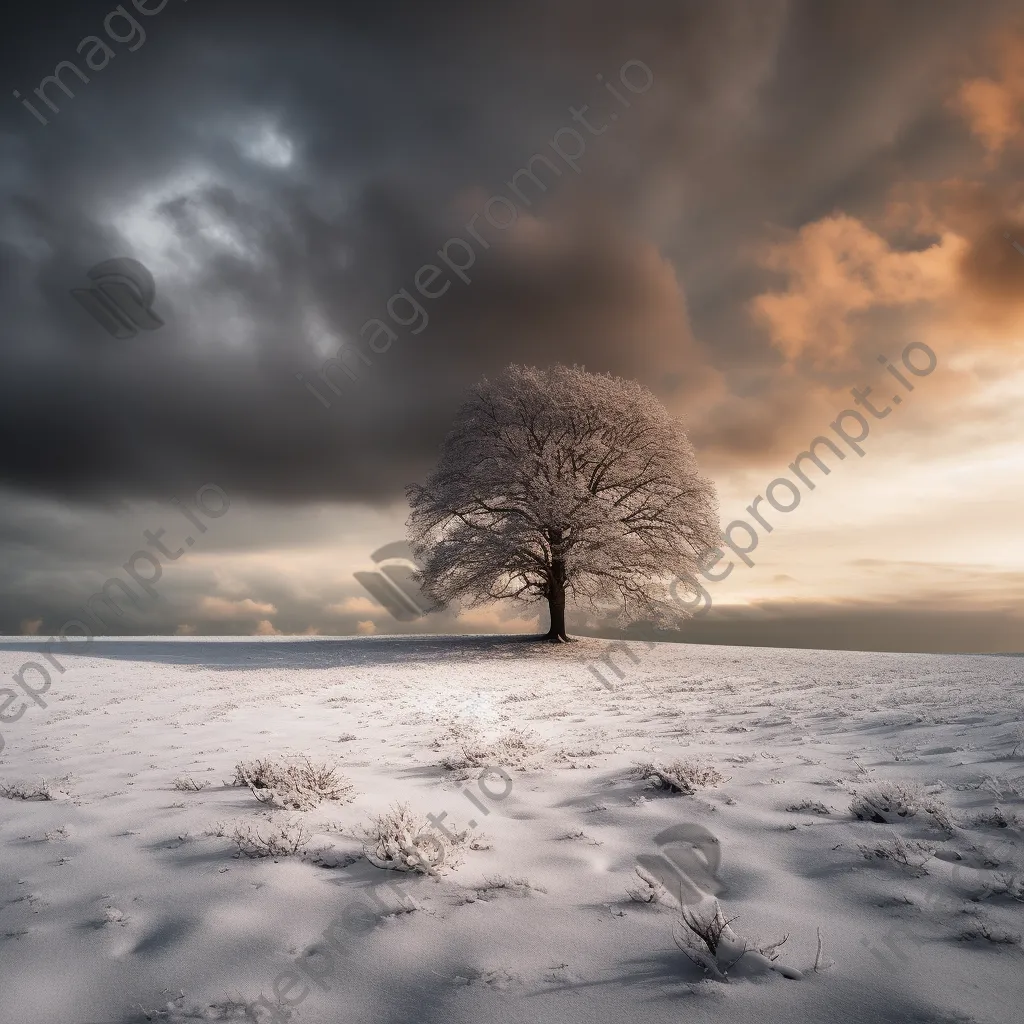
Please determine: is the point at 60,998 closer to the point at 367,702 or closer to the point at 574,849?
the point at 574,849

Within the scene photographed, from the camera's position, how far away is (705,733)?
7.93m

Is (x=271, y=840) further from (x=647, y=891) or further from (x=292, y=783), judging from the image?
(x=647, y=891)

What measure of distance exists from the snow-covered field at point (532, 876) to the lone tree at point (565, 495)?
43.2ft

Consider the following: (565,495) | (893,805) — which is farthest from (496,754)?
(565,495)

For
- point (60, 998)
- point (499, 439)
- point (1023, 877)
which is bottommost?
point (60, 998)

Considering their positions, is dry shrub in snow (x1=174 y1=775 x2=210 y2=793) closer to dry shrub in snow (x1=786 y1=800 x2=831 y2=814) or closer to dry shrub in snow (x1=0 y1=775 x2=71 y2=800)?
dry shrub in snow (x1=0 y1=775 x2=71 y2=800)

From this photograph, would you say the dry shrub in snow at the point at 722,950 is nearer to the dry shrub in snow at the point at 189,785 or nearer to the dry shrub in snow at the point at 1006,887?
the dry shrub in snow at the point at 1006,887

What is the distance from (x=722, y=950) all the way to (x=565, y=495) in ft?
60.3

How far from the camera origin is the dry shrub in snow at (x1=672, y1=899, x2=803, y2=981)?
2803mm

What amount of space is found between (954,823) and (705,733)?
3.73m

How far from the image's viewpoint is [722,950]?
2.89m

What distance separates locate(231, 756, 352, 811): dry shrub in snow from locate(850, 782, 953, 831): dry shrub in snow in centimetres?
410

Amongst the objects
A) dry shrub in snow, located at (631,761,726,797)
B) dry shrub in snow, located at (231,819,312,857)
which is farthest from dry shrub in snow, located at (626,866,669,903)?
dry shrub in snow, located at (231,819,312,857)

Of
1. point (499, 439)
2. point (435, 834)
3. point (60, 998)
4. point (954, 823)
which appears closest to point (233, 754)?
point (435, 834)
